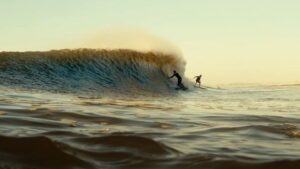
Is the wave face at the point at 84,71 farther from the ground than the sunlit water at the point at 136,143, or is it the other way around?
the wave face at the point at 84,71

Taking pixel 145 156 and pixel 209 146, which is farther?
pixel 209 146

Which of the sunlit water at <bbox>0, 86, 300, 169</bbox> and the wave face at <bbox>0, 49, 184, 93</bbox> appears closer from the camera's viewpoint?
the sunlit water at <bbox>0, 86, 300, 169</bbox>

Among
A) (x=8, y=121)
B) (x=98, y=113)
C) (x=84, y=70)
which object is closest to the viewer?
(x=8, y=121)

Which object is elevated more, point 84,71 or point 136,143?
point 84,71

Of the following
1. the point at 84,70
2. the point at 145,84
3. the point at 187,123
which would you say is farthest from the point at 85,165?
the point at 145,84

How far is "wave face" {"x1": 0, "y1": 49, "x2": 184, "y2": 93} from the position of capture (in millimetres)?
14383

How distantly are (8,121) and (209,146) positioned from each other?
224cm

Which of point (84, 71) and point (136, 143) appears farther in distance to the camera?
point (84, 71)

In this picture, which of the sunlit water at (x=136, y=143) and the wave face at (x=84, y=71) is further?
the wave face at (x=84, y=71)

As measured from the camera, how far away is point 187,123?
5.86 metres

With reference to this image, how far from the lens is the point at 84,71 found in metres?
17.9

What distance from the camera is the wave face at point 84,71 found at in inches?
566

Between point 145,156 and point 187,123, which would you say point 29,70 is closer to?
point 187,123

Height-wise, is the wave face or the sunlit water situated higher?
the wave face
